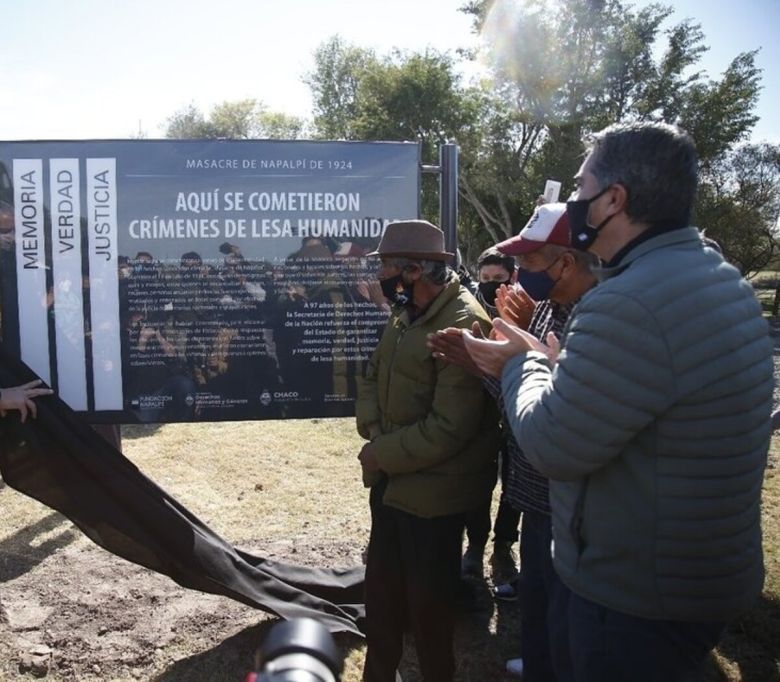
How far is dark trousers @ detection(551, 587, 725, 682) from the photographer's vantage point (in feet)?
4.95

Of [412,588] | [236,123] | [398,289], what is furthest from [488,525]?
[236,123]

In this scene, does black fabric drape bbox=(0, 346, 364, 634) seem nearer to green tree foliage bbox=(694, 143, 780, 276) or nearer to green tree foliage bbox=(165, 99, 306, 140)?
green tree foliage bbox=(694, 143, 780, 276)

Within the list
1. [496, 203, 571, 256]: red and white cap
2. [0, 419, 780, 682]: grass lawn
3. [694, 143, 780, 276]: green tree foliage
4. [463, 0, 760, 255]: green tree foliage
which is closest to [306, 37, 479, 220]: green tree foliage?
[463, 0, 760, 255]: green tree foliage

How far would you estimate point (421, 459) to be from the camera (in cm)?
259

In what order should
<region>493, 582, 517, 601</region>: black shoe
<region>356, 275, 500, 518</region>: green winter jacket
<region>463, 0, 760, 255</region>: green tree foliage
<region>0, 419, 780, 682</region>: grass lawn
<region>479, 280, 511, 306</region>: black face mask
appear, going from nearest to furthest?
<region>356, 275, 500, 518</region>: green winter jacket < <region>0, 419, 780, 682</region>: grass lawn < <region>493, 582, 517, 601</region>: black shoe < <region>479, 280, 511, 306</region>: black face mask < <region>463, 0, 760, 255</region>: green tree foliage

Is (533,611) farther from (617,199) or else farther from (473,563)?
(617,199)

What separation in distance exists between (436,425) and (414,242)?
75cm

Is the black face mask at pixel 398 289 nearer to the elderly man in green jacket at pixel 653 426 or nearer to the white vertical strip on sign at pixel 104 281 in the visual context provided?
the elderly man in green jacket at pixel 653 426

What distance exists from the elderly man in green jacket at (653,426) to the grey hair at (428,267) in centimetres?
115

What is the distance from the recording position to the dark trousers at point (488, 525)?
167 inches

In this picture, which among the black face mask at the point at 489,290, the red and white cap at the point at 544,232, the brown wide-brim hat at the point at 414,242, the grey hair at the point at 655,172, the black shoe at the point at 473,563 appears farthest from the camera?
the black face mask at the point at 489,290

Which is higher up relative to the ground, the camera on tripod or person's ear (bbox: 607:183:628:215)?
person's ear (bbox: 607:183:628:215)

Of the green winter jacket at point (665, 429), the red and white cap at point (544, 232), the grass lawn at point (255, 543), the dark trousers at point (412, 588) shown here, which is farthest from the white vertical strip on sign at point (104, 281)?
the green winter jacket at point (665, 429)

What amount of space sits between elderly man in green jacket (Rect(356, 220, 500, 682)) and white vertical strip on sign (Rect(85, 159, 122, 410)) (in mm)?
1335
